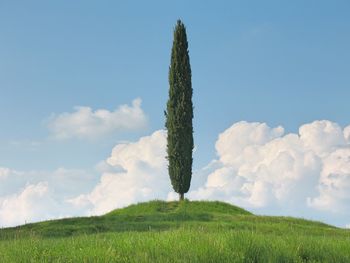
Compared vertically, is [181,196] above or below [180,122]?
below

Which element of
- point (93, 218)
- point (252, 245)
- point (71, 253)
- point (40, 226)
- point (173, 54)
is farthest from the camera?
point (173, 54)

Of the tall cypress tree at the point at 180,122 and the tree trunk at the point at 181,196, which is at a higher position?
the tall cypress tree at the point at 180,122

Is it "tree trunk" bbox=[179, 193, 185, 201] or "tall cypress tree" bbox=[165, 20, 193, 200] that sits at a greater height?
"tall cypress tree" bbox=[165, 20, 193, 200]

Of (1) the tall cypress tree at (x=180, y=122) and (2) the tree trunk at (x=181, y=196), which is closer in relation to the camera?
(1) the tall cypress tree at (x=180, y=122)

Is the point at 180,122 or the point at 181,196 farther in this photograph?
the point at 180,122

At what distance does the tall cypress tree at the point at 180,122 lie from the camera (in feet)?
153

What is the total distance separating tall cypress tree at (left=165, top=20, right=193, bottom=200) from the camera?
4666 centimetres

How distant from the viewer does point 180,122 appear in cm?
4719

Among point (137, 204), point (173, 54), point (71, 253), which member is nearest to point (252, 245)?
point (71, 253)

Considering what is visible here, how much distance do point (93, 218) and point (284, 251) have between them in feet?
70.4

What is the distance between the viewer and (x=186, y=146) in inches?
1849

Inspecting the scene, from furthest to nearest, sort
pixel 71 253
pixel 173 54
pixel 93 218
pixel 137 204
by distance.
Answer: pixel 173 54 → pixel 137 204 → pixel 93 218 → pixel 71 253

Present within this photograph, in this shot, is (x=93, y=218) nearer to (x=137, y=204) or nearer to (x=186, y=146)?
(x=137, y=204)

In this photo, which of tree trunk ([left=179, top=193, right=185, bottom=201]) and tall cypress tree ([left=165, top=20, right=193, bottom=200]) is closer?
tall cypress tree ([left=165, top=20, right=193, bottom=200])
